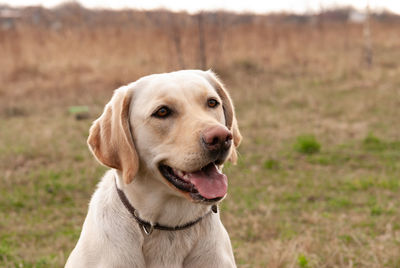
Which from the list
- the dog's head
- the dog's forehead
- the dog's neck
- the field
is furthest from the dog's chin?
the field

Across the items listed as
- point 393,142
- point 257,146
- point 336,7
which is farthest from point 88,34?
point 336,7

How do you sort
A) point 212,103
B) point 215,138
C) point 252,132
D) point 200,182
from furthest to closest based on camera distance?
point 252,132, point 212,103, point 200,182, point 215,138

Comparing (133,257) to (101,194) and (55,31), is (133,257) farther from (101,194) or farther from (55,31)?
(55,31)

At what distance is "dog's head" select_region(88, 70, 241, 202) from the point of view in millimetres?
2568

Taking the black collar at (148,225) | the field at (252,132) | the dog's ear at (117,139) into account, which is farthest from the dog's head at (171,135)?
the field at (252,132)

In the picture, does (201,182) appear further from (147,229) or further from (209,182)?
(147,229)

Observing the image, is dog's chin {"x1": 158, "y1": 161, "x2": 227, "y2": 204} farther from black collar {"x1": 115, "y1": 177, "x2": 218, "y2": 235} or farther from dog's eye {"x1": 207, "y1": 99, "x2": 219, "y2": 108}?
dog's eye {"x1": 207, "y1": 99, "x2": 219, "y2": 108}

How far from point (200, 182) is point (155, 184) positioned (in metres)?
0.32

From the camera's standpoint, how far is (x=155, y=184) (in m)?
2.85

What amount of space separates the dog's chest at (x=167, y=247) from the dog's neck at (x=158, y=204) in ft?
0.21

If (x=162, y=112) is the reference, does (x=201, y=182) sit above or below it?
below

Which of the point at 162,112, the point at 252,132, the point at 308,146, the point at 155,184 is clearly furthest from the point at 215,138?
the point at 252,132

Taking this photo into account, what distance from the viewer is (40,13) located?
738 inches

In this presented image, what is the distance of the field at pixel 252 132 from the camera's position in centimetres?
468
